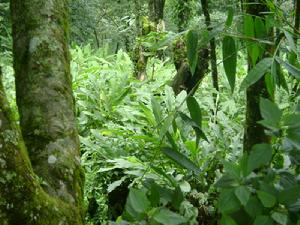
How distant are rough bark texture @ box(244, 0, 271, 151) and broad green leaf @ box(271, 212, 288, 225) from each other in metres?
0.84

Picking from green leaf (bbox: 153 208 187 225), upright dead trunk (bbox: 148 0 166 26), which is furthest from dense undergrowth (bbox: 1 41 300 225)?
upright dead trunk (bbox: 148 0 166 26)

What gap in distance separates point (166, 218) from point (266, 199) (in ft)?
0.57

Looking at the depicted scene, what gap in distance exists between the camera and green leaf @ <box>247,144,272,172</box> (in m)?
0.76

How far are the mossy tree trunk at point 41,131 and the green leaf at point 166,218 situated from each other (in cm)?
53

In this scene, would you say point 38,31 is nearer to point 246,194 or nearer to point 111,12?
point 246,194

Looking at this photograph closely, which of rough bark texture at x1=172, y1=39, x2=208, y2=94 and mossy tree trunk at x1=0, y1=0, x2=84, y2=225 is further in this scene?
rough bark texture at x1=172, y1=39, x2=208, y2=94

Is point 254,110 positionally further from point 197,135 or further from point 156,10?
point 156,10

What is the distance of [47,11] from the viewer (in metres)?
1.74

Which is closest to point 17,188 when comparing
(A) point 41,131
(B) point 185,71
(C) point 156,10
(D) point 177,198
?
(A) point 41,131

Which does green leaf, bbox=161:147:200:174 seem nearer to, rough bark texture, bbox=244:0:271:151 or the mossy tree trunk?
the mossy tree trunk

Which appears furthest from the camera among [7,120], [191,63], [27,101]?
[27,101]

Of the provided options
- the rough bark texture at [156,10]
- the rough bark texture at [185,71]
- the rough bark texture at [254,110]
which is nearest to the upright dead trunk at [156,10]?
the rough bark texture at [156,10]

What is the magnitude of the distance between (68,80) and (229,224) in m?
1.08

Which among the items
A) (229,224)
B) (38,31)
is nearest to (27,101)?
(38,31)
